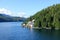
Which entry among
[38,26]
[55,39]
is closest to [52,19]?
[38,26]

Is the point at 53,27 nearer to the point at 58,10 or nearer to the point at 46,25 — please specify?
the point at 46,25

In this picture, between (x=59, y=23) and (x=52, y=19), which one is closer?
(x=59, y=23)

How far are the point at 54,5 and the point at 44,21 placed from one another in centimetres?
2083

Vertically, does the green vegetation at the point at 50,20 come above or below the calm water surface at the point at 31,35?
above

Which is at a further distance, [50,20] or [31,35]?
[50,20]

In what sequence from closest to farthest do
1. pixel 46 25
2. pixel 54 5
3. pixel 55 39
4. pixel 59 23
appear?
1. pixel 55 39
2. pixel 59 23
3. pixel 46 25
4. pixel 54 5

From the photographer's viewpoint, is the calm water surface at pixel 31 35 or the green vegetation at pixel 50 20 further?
the green vegetation at pixel 50 20

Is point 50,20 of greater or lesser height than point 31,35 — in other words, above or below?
above

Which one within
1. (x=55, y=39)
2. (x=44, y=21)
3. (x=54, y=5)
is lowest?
(x=55, y=39)

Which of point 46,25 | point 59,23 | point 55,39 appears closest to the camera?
point 55,39

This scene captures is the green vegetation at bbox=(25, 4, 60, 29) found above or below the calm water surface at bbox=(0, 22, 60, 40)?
above

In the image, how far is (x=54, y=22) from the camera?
93.1 meters

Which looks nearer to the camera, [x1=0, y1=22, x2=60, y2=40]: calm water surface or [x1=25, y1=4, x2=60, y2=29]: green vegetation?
[x1=0, y1=22, x2=60, y2=40]: calm water surface

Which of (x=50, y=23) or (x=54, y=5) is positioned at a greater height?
(x=54, y=5)
